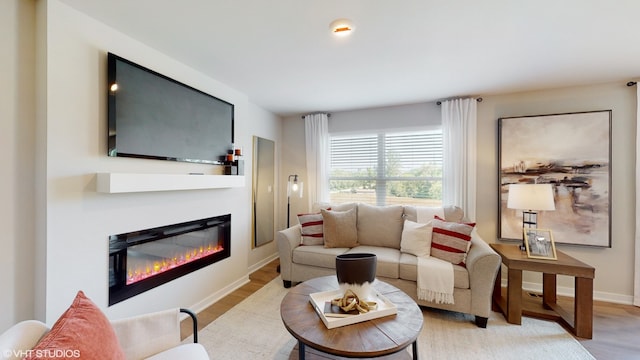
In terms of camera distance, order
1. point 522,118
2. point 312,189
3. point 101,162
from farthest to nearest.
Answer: point 312,189
point 522,118
point 101,162

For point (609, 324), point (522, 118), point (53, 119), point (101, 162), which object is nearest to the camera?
point (53, 119)

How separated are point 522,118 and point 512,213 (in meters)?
1.13

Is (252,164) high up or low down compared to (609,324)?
up

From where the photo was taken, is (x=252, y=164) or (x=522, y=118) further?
(x=252, y=164)

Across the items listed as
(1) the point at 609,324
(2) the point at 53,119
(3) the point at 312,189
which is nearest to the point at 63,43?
(2) the point at 53,119

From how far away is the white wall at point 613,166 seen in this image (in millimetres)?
2756

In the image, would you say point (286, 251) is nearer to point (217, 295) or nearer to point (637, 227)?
point (217, 295)

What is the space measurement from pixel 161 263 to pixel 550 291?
12.2 feet

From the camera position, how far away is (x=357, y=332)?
1405 mm

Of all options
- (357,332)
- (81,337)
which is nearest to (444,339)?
(357,332)

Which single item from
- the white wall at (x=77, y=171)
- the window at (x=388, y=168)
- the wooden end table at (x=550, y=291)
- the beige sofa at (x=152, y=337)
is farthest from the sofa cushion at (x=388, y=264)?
the white wall at (x=77, y=171)

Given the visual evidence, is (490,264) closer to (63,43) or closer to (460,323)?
(460,323)

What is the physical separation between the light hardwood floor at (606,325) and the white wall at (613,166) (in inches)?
11.6

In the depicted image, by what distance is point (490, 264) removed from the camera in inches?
87.9
